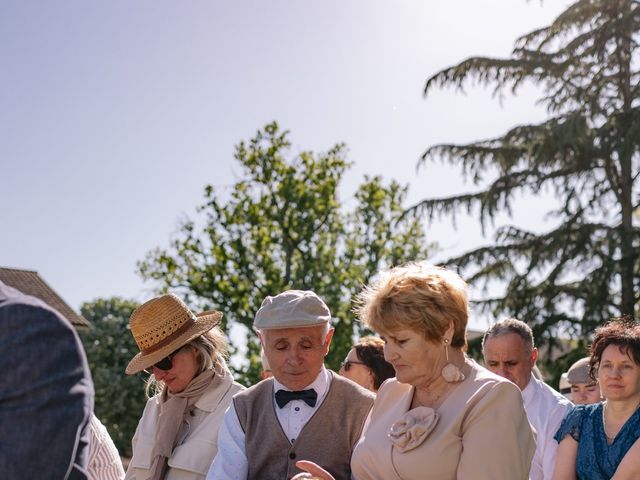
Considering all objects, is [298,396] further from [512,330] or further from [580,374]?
[580,374]

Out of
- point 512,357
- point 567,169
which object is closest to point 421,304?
point 512,357

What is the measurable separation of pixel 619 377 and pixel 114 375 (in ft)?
85.4

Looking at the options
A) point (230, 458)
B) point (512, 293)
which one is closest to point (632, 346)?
point (230, 458)

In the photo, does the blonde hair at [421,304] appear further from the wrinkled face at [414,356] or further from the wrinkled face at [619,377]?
the wrinkled face at [619,377]

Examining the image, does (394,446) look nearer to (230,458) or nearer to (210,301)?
(230,458)

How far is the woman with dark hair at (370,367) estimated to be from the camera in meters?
5.48

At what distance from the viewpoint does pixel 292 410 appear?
400cm

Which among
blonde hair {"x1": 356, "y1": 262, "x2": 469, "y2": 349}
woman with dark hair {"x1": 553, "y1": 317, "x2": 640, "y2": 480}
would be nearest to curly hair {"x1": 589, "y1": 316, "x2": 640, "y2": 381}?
woman with dark hair {"x1": 553, "y1": 317, "x2": 640, "y2": 480}

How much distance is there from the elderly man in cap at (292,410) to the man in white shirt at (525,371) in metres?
1.51

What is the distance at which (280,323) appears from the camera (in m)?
3.96

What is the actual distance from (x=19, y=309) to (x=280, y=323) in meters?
2.23

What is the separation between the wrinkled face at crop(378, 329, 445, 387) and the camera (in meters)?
3.26

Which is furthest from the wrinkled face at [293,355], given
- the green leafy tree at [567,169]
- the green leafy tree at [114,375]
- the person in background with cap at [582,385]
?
the green leafy tree at [114,375]

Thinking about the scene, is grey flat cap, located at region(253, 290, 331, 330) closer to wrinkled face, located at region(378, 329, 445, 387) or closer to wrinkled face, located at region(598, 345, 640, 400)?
wrinkled face, located at region(378, 329, 445, 387)
